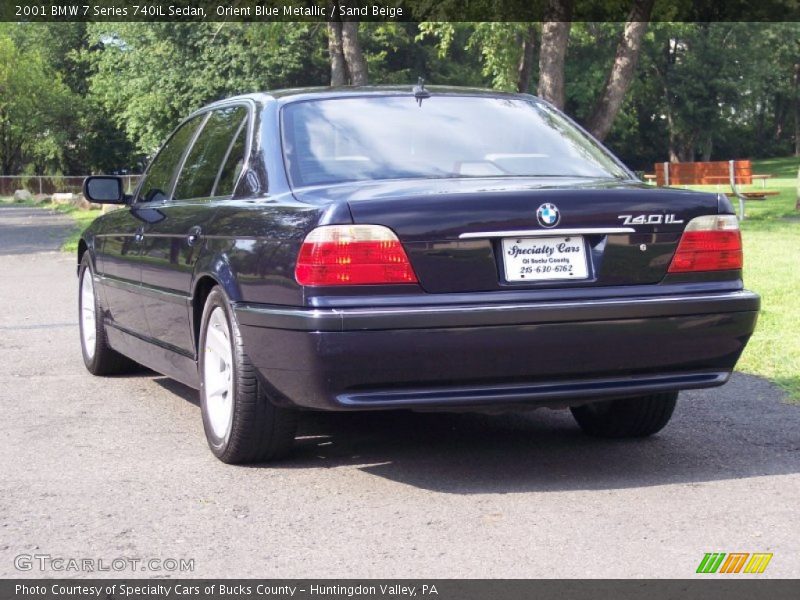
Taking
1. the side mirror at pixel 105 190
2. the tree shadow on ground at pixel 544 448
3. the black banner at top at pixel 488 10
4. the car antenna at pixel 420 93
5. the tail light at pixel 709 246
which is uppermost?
the black banner at top at pixel 488 10

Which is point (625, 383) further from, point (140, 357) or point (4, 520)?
point (140, 357)

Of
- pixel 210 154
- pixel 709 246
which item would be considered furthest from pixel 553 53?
pixel 709 246

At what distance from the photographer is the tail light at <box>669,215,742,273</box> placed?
213 inches

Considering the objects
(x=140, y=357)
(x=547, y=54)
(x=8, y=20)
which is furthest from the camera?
(x=8, y=20)

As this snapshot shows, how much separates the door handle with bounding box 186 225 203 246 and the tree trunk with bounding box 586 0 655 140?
16.2 m

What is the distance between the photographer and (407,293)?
498cm

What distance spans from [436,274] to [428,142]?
1.06m

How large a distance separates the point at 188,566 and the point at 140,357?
10.6 ft

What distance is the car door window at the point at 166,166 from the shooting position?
7301 millimetres

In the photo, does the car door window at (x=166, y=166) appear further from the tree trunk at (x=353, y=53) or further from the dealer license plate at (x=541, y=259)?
the tree trunk at (x=353, y=53)

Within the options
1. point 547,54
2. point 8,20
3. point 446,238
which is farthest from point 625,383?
point 8,20

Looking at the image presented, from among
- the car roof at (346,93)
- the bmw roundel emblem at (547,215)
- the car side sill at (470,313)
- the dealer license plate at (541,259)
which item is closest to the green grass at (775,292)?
the car side sill at (470,313)

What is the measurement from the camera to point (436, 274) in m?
5.02
